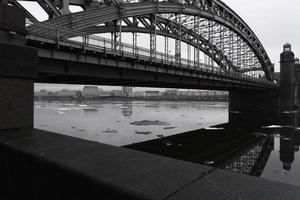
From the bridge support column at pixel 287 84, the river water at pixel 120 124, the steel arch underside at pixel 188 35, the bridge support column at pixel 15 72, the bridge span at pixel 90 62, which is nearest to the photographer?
the bridge support column at pixel 15 72

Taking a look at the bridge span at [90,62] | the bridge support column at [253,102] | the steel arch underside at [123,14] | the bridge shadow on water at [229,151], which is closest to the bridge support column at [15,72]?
the bridge span at [90,62]

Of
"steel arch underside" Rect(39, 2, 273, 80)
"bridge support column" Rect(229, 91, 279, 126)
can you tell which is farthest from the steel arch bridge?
"bridge support column" Rect(229, 91, 279, 126)

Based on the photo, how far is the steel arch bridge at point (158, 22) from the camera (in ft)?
70.5

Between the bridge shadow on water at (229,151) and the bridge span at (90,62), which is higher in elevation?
the bridge span at (90,62)

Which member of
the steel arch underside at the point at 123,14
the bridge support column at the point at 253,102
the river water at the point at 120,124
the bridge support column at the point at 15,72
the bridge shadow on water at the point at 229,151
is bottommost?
the bridge shadow on water at the point at 229,151

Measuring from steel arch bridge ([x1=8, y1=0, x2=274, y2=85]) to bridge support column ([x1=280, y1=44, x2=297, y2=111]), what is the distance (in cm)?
729

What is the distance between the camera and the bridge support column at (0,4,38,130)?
466cm

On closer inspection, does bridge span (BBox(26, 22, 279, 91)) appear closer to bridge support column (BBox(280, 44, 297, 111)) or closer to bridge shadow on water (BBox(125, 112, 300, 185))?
bridge shadow on water (BBox(125, 112, 300, 185))

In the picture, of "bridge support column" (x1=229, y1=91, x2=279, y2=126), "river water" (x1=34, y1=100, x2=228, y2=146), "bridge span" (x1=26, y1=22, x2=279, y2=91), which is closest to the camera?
"bridge span" (x1=26, y1=22, x2=279, y2=91)

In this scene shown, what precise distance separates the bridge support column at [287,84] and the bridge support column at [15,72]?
72421 millimetres

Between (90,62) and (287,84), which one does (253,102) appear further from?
(90,62)

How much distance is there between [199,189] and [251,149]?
1863 centimetres

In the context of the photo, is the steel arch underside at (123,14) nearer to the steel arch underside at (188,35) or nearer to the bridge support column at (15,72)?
the steel arch underside at (188,35)

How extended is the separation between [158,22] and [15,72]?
138 feet
